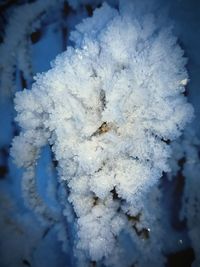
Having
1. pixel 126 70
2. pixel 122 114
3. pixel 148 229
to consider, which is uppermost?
pixel 126 70

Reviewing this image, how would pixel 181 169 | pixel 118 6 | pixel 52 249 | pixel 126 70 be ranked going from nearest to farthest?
pixel 126 70
pixel 118 6
pixel 181 169
pixel 52 249

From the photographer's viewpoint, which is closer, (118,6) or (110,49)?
(110,49)

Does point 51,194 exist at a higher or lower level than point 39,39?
lower

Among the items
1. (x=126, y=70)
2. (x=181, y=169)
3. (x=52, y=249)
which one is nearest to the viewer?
(x=126, y=70)

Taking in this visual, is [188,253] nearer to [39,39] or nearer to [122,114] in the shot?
[122,114]

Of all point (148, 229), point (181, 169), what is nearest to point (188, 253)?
point (148, 229)

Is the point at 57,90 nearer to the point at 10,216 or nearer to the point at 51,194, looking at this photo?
the point at 51,194
